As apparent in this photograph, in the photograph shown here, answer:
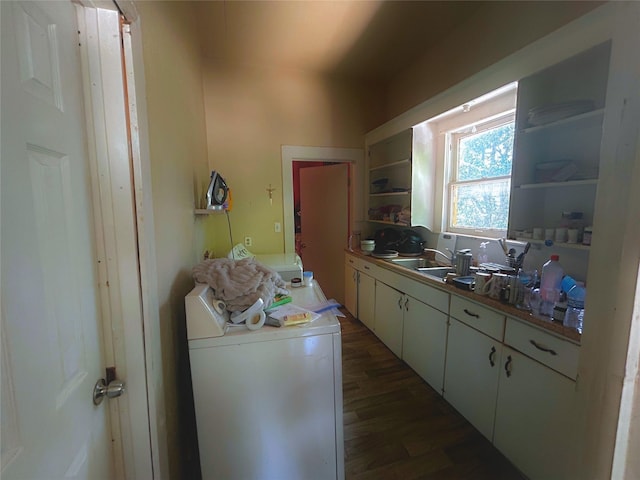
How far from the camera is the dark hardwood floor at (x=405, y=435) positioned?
139cm

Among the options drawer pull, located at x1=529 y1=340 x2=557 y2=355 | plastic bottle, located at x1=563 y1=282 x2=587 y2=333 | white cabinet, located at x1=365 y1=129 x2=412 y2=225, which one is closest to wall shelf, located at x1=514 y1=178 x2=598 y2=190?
plastic bottle, located at x1=563 y1=282 x2=587 y2=333

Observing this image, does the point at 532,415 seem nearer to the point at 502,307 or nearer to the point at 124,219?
the point at 502,307

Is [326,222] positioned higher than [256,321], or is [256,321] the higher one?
[326,222]

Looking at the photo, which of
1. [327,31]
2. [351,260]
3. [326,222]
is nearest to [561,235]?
[351,260]

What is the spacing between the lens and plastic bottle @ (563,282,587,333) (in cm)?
113

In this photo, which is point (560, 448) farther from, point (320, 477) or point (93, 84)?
point (93, 84)

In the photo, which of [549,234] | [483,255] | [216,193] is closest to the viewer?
[549,234]

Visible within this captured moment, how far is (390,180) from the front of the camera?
3.15 meters

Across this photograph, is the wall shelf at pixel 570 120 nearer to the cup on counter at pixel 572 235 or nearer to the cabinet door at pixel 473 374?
the cup on counter at pixel 572 235

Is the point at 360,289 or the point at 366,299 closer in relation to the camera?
the point at 366,299

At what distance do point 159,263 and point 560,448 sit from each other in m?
1.87

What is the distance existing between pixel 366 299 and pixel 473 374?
1.36m

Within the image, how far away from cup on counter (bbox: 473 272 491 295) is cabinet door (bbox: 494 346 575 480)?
312 millimetres

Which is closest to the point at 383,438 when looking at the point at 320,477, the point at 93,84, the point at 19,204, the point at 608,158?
the point at 320,477
